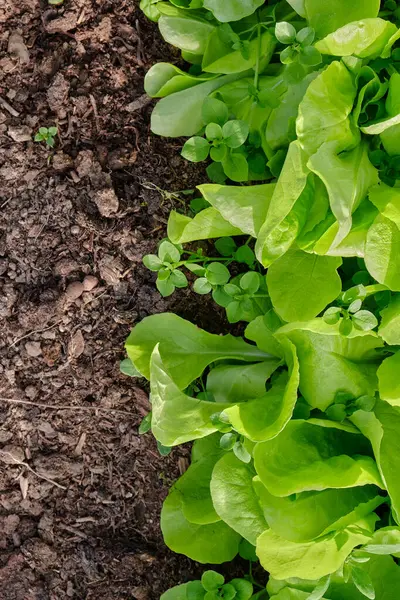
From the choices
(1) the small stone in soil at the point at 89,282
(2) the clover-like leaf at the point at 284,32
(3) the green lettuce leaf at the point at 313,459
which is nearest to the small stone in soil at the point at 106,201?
(1) the small stone in soil at the point at 89,282

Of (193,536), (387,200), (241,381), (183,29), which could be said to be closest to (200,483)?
(193,536)

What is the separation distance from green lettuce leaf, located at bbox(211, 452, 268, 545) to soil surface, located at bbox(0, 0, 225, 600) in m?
0.21

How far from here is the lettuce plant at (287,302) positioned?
125 cm

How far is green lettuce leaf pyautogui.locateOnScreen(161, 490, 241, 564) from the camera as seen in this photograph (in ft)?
4.87

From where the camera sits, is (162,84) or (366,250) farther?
(162,84)

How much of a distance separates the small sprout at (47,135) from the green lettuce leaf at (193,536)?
80 centimetres

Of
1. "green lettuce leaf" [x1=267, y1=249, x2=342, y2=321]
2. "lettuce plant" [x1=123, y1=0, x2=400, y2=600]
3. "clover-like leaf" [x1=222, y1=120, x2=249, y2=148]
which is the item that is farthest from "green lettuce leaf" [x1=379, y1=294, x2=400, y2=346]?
"clover-like leaf" [x1=222, y1=120, x2=249, y2=148]

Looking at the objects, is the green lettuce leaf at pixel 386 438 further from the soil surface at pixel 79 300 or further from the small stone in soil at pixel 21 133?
the small stone in soil at pixel 21 133

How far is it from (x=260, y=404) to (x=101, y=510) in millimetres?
483

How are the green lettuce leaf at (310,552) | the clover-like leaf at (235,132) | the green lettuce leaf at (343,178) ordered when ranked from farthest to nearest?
1. the clover-like leaf at (235,132)
2. the green lettuce leaf at (310,552)
3. the green lettuce leaf at (343,178)

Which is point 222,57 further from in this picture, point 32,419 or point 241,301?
point 32,419

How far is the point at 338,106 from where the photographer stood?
123cm

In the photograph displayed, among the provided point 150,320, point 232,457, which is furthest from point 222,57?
point 232,457

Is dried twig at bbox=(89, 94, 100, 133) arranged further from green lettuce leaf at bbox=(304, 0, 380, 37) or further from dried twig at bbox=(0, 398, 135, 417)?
dried twig at bbox=(0, 398, 135, 417)
